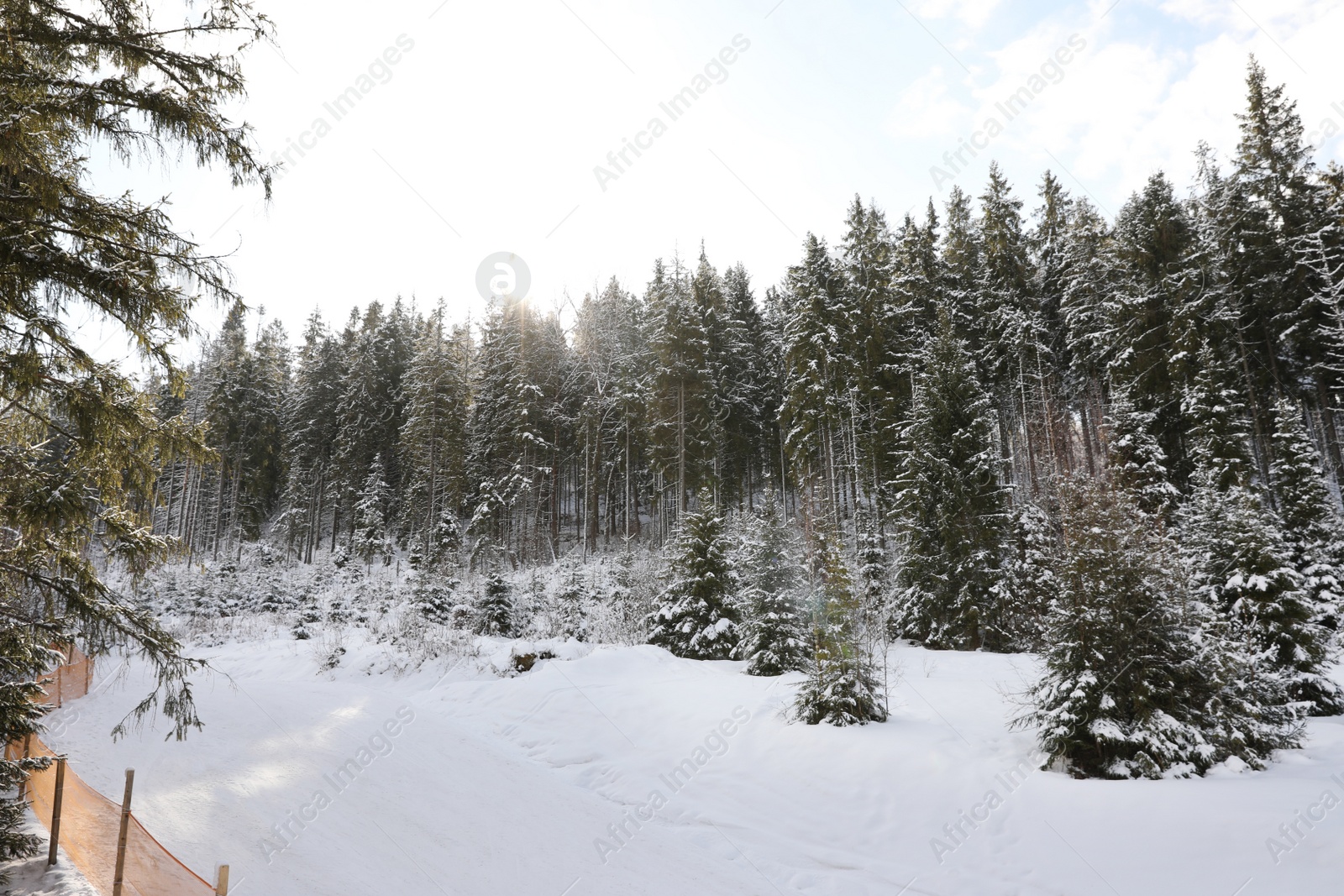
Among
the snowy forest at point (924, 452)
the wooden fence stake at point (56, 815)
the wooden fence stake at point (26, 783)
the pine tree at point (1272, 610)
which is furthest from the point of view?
the pine tree at point (1272, 610)

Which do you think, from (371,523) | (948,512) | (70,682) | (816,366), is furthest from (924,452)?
(371,523)

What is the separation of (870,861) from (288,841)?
6.64 metres

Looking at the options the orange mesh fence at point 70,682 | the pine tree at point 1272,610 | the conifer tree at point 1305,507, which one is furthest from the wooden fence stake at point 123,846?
the conifer tree at point 1305,507

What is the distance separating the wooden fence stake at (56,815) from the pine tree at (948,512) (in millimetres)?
18540

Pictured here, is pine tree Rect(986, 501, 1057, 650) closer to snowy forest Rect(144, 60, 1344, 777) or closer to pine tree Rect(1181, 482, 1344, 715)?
snowy forest Rect(144, 60, 1344, 777)

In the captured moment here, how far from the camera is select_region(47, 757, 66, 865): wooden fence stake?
583cm

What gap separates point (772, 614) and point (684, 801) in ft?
18.0

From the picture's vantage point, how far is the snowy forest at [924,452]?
9.26 metres

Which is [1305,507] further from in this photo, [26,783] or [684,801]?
[26,783]

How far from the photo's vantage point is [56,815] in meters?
5.87

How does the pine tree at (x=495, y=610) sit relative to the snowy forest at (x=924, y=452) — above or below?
below

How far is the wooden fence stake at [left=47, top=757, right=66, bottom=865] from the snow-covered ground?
1.22 metres

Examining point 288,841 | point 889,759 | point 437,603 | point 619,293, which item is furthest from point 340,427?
point 889,759

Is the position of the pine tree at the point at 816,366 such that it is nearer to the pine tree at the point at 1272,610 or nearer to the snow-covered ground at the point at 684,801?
the pine tree at the point at 1272,610
